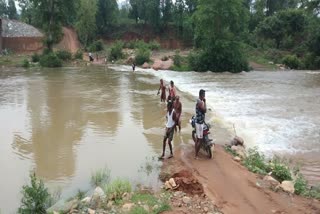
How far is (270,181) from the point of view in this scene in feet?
32.3

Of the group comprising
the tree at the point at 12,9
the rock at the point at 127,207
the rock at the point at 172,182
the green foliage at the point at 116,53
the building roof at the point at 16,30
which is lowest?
the rock at the point at 127,207

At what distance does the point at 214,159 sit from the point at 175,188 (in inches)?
102

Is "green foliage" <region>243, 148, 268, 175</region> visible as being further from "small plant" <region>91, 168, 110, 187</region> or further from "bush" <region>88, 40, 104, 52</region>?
"bush" <region>88, 40, 104, 52</region>

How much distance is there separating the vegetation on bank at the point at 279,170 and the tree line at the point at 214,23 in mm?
32792

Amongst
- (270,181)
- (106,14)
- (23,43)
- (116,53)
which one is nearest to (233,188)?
(270,181)

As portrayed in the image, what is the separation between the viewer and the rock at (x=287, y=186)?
9.22 m

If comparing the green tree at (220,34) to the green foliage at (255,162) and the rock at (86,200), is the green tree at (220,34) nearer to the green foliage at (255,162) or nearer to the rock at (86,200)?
the green foliage at (255,162)

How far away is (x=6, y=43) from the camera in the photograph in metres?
58.1

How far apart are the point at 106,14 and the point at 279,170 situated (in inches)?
2769

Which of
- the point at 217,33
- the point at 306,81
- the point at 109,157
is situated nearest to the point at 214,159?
the point at 109,157

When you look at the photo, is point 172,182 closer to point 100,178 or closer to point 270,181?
point 100,178

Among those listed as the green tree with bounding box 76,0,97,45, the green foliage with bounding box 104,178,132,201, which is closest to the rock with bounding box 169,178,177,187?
the green foliage with bounding box 104,178,132,201

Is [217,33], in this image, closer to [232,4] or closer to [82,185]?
[232,4]

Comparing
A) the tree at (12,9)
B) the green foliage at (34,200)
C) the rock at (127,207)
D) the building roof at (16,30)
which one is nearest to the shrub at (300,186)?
the rock at (127,207)
